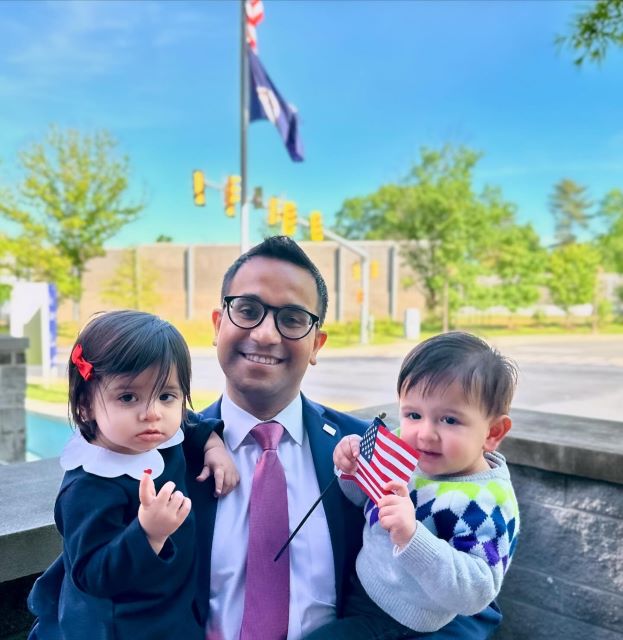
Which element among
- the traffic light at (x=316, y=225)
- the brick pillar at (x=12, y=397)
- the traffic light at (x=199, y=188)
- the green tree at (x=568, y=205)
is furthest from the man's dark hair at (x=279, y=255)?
the green tree at (x=568, y=205)

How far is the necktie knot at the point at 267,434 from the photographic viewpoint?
1.68m

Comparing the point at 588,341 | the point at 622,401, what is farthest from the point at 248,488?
the point at 588,341

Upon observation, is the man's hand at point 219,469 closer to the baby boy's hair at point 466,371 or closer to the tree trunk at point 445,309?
the baby boy's hair at point 466,371

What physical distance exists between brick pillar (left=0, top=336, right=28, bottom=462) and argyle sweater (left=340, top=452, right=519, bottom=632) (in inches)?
205

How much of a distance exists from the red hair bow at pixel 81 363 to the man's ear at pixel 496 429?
36.0 inches

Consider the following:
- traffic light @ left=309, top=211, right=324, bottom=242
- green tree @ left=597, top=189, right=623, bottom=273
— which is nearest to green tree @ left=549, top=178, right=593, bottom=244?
green tree @ left=597, top=189, right=623, bottom=273

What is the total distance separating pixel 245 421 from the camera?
5.69 feet

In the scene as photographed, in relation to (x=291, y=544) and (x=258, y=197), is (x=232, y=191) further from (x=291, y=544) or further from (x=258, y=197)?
(x=291, y=544)

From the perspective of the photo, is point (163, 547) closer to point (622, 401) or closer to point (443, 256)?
point (622, 401)

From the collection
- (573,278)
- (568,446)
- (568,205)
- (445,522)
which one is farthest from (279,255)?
(568,205)

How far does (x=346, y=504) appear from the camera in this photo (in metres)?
1.72

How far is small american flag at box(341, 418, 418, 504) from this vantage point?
1383mm

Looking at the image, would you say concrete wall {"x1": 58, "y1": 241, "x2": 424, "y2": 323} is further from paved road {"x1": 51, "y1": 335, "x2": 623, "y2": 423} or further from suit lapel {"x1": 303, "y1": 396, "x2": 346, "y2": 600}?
suit lapel {"x1": 303, "y1": 396, "x2": 346, "y2": 600}

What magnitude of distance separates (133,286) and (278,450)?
30.6 metres
